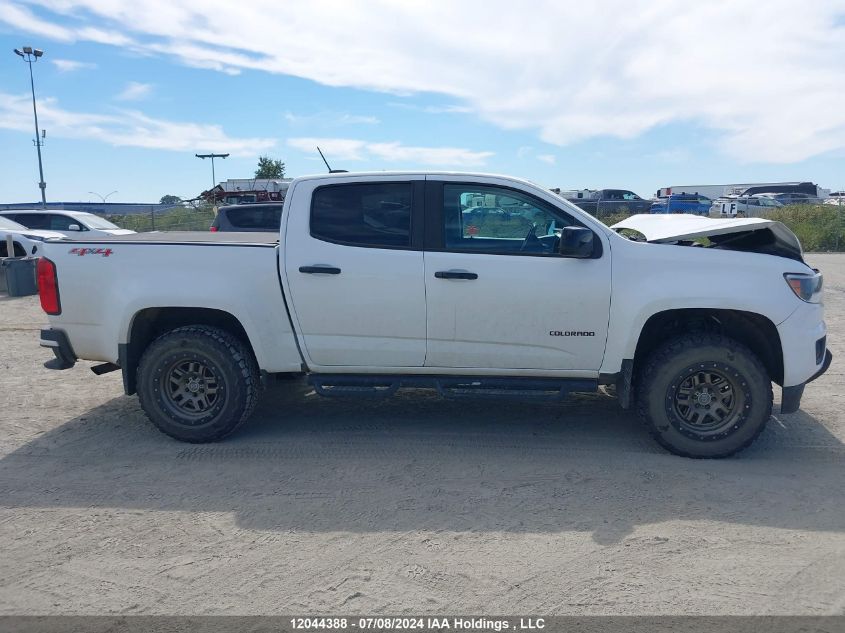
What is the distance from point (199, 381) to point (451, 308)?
202 cm

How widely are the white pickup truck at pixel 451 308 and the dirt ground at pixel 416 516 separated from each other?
0.46 m

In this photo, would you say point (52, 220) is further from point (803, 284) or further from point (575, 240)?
point (803, 284)

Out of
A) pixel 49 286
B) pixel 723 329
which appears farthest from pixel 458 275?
pixel 49 286

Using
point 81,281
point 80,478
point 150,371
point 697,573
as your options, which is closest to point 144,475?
point 80,478

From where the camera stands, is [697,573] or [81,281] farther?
[81,281]

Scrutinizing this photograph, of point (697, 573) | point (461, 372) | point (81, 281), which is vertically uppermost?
point (81, 281)

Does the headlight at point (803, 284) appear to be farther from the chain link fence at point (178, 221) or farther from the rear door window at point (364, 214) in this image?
the chain link fence at point (178, 221)

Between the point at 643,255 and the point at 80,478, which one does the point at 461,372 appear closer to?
the point at 643,255

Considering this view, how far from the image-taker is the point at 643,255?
4859 millimetres

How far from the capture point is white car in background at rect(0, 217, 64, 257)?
14.3 meters

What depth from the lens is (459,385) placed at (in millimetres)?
5098

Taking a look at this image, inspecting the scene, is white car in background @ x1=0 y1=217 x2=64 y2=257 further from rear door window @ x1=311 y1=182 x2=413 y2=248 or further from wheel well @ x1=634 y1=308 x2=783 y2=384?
wheel well @ x1=634 y1=308 x2=783 y2=384

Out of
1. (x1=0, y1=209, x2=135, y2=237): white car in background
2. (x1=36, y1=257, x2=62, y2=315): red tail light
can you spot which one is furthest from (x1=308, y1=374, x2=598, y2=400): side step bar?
(x1=0, y1=209, x2=135, y2=237): white car in background

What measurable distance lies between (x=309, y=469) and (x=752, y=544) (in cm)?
277
